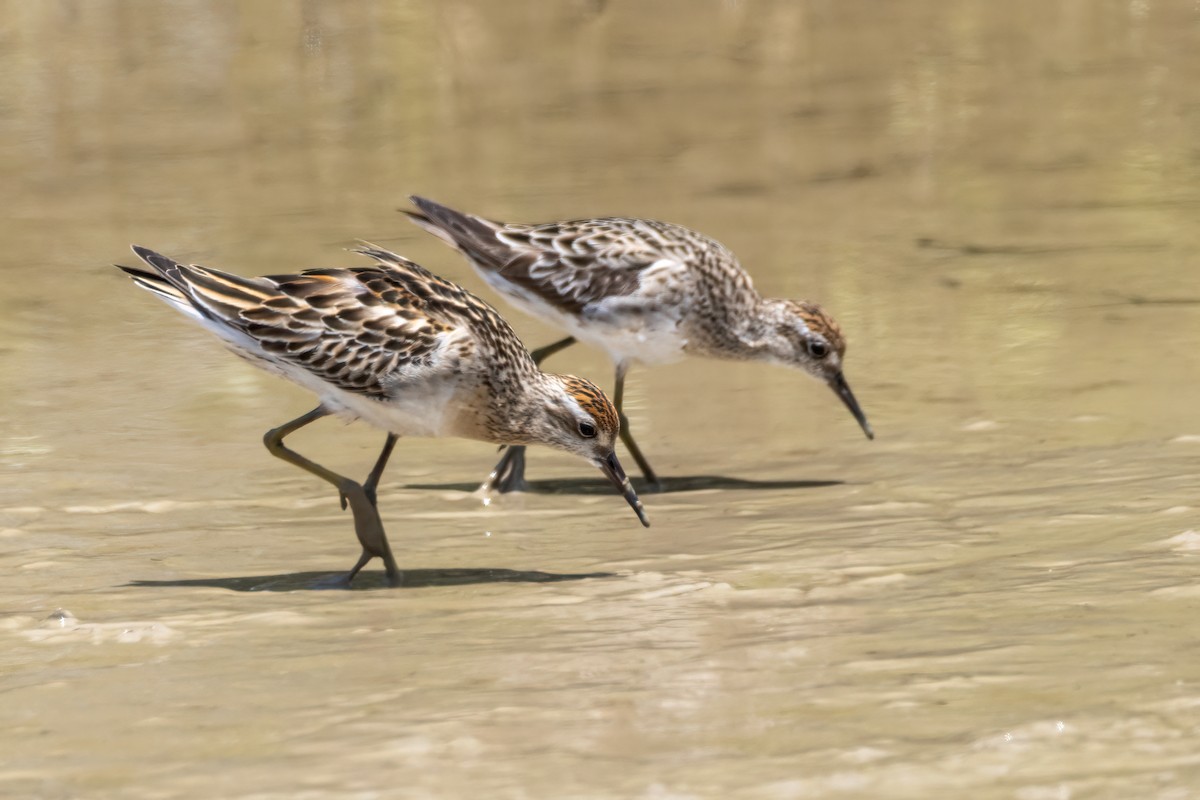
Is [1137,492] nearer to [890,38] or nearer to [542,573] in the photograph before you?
[542,573]

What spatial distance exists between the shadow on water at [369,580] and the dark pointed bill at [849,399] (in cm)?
304

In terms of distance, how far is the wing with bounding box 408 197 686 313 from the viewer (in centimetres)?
1077

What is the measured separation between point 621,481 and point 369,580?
1231 millimetres

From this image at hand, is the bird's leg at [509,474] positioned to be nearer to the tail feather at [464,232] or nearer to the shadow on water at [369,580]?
the tail feather at [464,232]

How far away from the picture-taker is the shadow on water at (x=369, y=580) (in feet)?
25.8

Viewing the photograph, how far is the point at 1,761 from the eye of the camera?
5.41 meters

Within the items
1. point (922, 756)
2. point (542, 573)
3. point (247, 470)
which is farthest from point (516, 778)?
point (247, 470)

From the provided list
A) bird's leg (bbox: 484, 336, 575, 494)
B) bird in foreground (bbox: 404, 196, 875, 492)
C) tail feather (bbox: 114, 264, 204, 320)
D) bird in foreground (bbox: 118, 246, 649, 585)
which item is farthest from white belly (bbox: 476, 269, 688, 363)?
tail feather (bbox: 114, 264, 204, 320)

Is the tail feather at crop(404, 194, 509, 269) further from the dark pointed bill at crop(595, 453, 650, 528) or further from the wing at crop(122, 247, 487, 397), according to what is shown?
the dark pointed bill at crop(595, 453, 650, 528)

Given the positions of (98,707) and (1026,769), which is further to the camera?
(98,707)

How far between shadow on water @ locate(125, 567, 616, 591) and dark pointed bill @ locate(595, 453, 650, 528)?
0.64 meters

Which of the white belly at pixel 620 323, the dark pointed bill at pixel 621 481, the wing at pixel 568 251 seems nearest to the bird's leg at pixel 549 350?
the white belly at pixel 620 323

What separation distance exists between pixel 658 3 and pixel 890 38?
2.41 m

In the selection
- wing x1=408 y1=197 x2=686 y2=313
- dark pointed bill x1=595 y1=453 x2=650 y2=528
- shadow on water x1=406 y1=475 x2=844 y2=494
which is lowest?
shadow on water x1=406 y1=475 x2=844 y2=494
